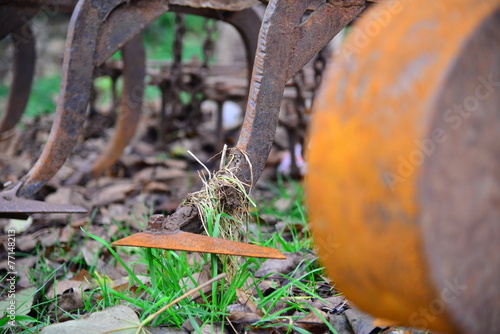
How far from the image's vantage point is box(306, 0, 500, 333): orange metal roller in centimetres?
85

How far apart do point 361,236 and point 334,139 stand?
0.18 meters

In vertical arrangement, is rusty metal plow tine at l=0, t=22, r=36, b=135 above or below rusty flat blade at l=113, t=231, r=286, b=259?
below

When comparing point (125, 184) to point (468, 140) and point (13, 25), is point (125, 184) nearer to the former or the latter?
point (13, 25)

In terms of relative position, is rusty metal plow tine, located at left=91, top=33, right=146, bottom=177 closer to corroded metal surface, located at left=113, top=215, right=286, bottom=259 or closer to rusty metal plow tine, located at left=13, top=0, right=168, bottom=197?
rusty metal plow tine, located at left=13, top=0, right=168, bottom=197

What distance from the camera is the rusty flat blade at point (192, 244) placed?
1.29 m

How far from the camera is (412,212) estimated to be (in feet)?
2.77

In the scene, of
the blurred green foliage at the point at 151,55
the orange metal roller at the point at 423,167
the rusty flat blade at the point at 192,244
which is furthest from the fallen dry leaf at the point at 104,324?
the blurred green foliage at the point at 151,55

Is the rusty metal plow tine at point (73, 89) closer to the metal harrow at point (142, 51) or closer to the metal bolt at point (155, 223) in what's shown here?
the metal harrow at point (142, 51)

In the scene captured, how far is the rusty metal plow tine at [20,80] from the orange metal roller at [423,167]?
9.68ft

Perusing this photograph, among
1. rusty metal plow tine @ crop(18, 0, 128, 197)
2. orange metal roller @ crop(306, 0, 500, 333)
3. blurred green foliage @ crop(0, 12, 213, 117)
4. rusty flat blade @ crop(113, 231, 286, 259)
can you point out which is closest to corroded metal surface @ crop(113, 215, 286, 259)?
rusty flat blade @ crop(113, 231, 286, 259)

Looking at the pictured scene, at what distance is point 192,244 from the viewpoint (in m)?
1.31

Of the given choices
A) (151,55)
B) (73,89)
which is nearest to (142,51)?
(73,89)

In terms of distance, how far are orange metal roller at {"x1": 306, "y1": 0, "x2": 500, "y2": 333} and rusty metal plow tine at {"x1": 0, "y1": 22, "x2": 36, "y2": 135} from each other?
116 inches

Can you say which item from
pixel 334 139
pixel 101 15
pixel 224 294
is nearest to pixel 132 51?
pixel 101 15
